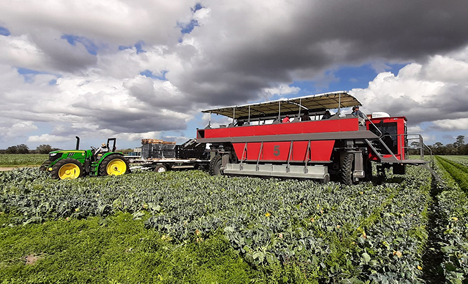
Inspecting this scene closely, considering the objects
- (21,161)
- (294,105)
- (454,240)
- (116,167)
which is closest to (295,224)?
(454,240)

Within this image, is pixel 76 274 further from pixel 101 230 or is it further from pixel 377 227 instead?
pixel 377 227

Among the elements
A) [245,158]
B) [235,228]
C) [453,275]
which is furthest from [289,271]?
[245,158]

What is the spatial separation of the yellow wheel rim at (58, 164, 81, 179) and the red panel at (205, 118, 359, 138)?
6.67 m

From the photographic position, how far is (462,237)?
4395 millimetres

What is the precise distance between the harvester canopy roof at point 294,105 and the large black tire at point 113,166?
5296 millimetres

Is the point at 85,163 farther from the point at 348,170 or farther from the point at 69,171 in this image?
the point at 348,170

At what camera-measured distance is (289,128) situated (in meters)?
11.7

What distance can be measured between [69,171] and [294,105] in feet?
37.0

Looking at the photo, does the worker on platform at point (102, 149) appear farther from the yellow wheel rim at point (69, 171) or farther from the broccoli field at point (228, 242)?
the broccoli field at point (228, 242)

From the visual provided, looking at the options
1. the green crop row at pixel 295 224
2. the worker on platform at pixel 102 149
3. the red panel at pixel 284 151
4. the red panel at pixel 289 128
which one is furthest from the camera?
the worker on platform at pixel 102 149

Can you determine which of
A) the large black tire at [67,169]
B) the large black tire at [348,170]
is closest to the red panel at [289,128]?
the large black tire at [348,170]

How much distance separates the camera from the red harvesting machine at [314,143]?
1009 cm

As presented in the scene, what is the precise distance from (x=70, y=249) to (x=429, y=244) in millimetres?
5945

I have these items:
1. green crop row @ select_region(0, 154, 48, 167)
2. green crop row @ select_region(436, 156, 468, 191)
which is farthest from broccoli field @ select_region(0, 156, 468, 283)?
green crop row @ select_region(0, 154, 48, 167)
